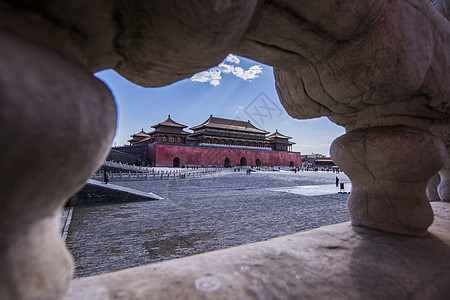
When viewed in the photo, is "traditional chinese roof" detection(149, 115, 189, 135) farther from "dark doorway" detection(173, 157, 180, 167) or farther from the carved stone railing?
the carved stone railing

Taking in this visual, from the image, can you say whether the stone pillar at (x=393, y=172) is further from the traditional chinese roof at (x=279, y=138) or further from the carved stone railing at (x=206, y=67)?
the traditional chinese roof at (x=279, y=138)

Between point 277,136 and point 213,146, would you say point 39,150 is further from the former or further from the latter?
point 277,136

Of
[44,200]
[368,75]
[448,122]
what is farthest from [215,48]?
[448,122]

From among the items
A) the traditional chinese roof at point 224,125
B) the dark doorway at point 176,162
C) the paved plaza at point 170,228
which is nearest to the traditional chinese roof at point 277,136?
the traditional chinese roof at point 224,125

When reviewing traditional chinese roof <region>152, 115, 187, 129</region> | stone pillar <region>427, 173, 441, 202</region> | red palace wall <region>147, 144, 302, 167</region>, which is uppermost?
traditional chinese roof <region>152, 115, 187, 129</region>

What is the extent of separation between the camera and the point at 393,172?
4.03 feet

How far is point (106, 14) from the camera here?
503 millimetres

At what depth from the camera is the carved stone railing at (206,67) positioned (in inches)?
15.5

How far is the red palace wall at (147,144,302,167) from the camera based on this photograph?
2453cm

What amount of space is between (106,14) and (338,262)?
3.92ft

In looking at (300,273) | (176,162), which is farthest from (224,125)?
(300,273)

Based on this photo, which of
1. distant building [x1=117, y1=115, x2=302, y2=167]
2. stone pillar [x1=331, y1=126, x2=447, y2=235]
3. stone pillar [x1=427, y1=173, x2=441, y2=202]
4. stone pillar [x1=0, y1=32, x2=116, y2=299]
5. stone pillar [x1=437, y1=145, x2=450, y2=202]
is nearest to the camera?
stone pillar [x1=0, y1=32, x2=116, y2=299]

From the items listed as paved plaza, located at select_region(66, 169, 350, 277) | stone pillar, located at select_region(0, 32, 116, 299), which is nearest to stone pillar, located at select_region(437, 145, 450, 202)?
paved plaza, located at select_region(66, 169, 350, 277)

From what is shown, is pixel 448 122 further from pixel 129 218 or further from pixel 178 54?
pixel 129 218
